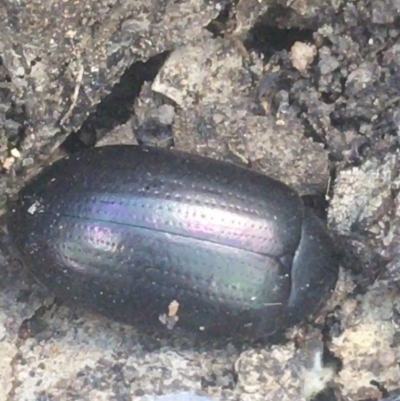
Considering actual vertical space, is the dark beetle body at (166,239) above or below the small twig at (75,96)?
below

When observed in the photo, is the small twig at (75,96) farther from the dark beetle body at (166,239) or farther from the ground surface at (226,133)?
the dark beetle body at (166,239)

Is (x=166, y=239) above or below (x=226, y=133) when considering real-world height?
below

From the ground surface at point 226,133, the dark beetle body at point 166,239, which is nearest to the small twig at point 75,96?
the ground surface at point 226,133

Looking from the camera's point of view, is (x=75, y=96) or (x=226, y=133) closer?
(x=75, y=96)

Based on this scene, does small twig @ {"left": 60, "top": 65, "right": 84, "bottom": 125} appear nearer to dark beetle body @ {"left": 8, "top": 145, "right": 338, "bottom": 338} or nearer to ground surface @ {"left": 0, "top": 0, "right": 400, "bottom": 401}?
ground surface @ {"left": 0, "top": 0, "right": 400, "bottom": 401}

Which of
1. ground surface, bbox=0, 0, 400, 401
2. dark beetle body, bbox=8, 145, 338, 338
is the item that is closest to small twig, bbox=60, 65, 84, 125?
ground surface, bbox=0, 0, 400, 401
